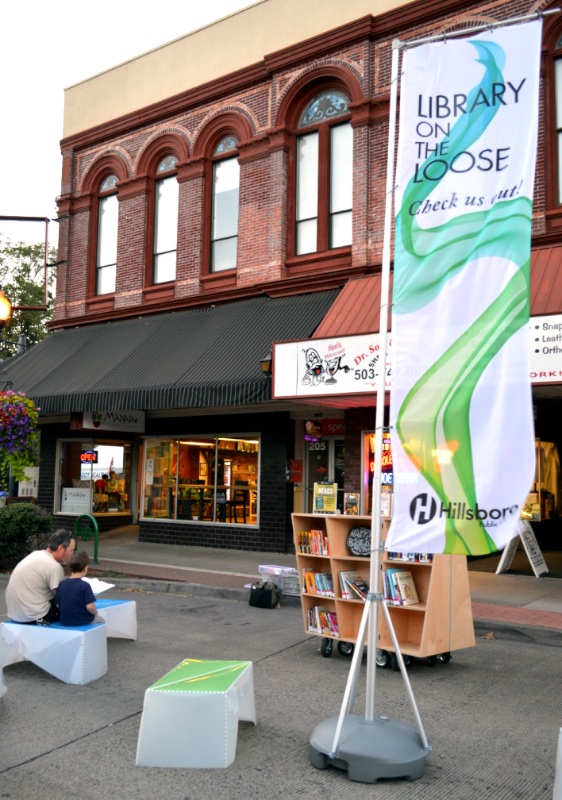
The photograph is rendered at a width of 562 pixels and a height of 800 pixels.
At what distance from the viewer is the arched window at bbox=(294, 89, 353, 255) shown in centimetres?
1563

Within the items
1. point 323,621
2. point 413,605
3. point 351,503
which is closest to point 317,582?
point 323,621

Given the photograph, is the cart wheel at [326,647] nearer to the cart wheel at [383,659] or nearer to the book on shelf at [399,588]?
the cart wheel at [383,659]

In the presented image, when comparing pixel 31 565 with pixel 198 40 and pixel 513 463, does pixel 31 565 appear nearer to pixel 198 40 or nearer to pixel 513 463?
pixel 513 463

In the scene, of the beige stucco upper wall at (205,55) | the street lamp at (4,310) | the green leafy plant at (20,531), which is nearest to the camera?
the street lamp at (4,310)

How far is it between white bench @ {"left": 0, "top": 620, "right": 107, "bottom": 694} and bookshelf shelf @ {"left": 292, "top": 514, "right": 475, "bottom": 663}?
7.73ft

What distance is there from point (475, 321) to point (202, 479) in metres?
13.5

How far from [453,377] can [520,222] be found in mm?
1075

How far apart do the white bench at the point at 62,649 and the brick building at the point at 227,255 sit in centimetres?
690

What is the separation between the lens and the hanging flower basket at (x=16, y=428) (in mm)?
12539

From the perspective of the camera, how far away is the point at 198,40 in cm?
1838

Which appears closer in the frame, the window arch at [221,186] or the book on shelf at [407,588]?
the book on shelf at [407,588]

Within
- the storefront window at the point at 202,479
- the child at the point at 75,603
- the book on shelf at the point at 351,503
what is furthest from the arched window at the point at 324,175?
the child at the point at 75,603

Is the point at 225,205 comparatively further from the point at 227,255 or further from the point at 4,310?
the point at 4,310

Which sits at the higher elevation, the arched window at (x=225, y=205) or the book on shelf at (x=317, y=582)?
the arched window at (x=225, y=205)
